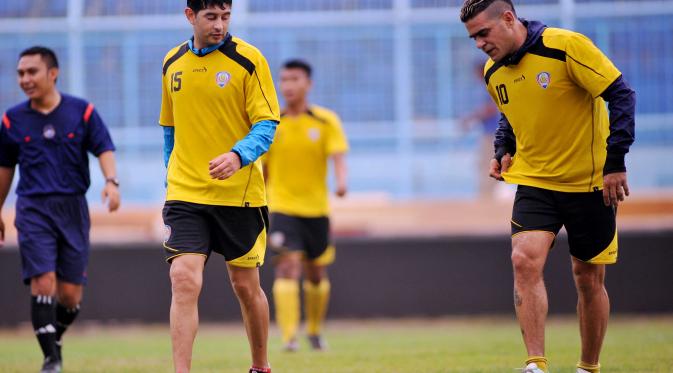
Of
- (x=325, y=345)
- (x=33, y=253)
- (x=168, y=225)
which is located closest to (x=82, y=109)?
(x=33, y=253)

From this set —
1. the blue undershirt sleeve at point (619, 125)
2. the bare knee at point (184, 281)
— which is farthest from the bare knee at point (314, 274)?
the blue undershirt sleeve at point (619, 125)

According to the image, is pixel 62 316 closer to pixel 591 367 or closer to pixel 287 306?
pixel 287 306

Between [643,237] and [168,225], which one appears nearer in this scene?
[168,225]

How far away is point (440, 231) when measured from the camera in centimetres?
1461

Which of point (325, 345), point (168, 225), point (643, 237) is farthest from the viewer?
point (643, 237)

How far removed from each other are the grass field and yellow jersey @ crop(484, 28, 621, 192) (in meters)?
1.64

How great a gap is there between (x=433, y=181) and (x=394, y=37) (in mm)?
2111

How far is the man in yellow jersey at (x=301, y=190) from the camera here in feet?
37.3

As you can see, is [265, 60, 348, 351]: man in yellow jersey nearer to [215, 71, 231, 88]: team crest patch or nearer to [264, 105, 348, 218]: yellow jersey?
[264, 105, 348, 218]: yellow jersey

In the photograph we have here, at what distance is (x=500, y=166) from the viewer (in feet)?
23.2

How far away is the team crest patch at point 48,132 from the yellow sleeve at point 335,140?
3482 millimetres

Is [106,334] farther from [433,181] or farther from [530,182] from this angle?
[530,182]

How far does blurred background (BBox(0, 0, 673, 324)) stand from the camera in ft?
51.1

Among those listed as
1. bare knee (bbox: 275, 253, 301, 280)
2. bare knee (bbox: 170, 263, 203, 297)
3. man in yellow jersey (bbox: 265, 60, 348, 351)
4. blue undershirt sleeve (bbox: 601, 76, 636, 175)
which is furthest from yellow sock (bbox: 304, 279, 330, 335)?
blue undershirt sleeve (bbox: 601, 76, 636, 175)
